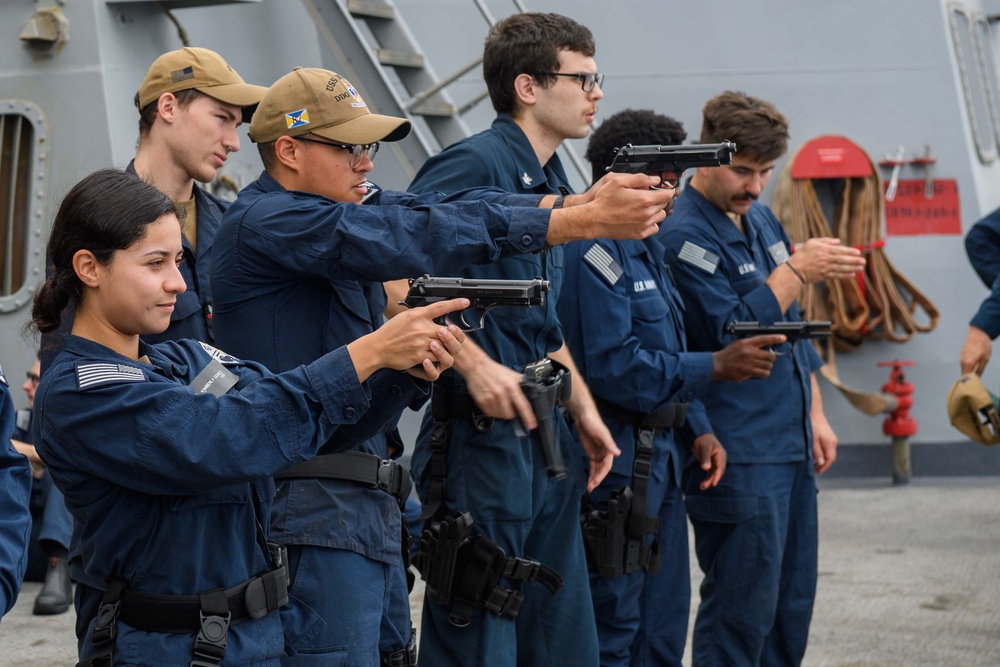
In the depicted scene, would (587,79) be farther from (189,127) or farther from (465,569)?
(465,569)

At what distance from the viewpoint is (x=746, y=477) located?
4.12m

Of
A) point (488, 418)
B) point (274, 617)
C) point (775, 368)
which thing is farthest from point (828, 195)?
point (274, 617)

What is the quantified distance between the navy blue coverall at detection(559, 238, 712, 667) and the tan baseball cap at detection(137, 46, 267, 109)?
107 centimetres

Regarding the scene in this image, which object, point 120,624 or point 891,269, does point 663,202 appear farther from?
point 891,269

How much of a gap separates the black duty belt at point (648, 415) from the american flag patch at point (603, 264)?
1.24 feet

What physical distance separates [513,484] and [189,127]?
1.30 metres

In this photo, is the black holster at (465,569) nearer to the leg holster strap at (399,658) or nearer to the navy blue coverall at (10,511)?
the leg holster strap at (399,658)

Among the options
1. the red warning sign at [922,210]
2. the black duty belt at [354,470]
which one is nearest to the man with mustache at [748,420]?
the black duty belt at [354,470]

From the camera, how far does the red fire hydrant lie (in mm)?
7992

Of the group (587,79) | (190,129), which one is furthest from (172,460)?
(587,79)

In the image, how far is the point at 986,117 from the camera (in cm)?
854

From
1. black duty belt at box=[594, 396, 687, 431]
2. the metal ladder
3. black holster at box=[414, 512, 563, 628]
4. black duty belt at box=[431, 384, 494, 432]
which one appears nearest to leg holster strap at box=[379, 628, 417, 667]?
black holster at box=[414, 512, 563, 628]

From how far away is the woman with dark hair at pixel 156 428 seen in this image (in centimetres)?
215

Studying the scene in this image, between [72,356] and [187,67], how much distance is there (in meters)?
1.55
